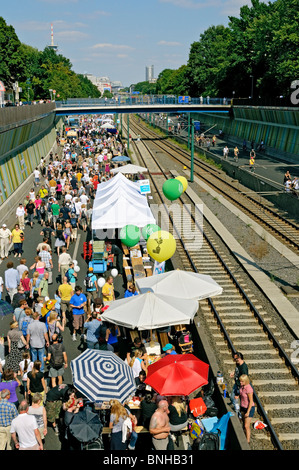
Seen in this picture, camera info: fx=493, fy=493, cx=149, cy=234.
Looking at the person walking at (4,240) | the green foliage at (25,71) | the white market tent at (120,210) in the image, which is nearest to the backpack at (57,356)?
the white market tent at (120,210)

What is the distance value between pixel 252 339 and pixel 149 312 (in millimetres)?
3860

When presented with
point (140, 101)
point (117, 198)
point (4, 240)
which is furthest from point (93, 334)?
point (140, 101)

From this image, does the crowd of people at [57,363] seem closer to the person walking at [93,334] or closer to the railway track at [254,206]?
the person walking at [93,334]

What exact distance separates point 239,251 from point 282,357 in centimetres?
853

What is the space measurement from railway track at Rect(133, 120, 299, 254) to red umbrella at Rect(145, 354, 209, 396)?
12.3 m

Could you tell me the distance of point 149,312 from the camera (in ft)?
34.1

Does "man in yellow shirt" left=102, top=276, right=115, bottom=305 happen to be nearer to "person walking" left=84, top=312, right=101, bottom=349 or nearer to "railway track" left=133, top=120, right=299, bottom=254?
"person walking" left=84, top=312, right=101, bottom=349

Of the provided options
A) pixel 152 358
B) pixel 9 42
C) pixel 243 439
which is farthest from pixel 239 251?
pixel 9 42

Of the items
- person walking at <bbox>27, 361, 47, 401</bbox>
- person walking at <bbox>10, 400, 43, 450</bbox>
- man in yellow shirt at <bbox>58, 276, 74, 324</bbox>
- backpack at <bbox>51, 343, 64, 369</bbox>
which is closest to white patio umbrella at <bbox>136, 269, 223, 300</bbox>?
man in yellow shirt at <bbox>58, 276, 74, 324</bbox>

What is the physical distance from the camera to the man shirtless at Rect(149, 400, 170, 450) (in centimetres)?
761

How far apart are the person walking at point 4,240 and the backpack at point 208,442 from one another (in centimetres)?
1133

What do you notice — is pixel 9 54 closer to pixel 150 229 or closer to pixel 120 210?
pixel 120 210

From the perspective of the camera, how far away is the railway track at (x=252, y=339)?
9664 millimetres

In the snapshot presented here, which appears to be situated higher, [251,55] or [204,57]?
[204,57]
